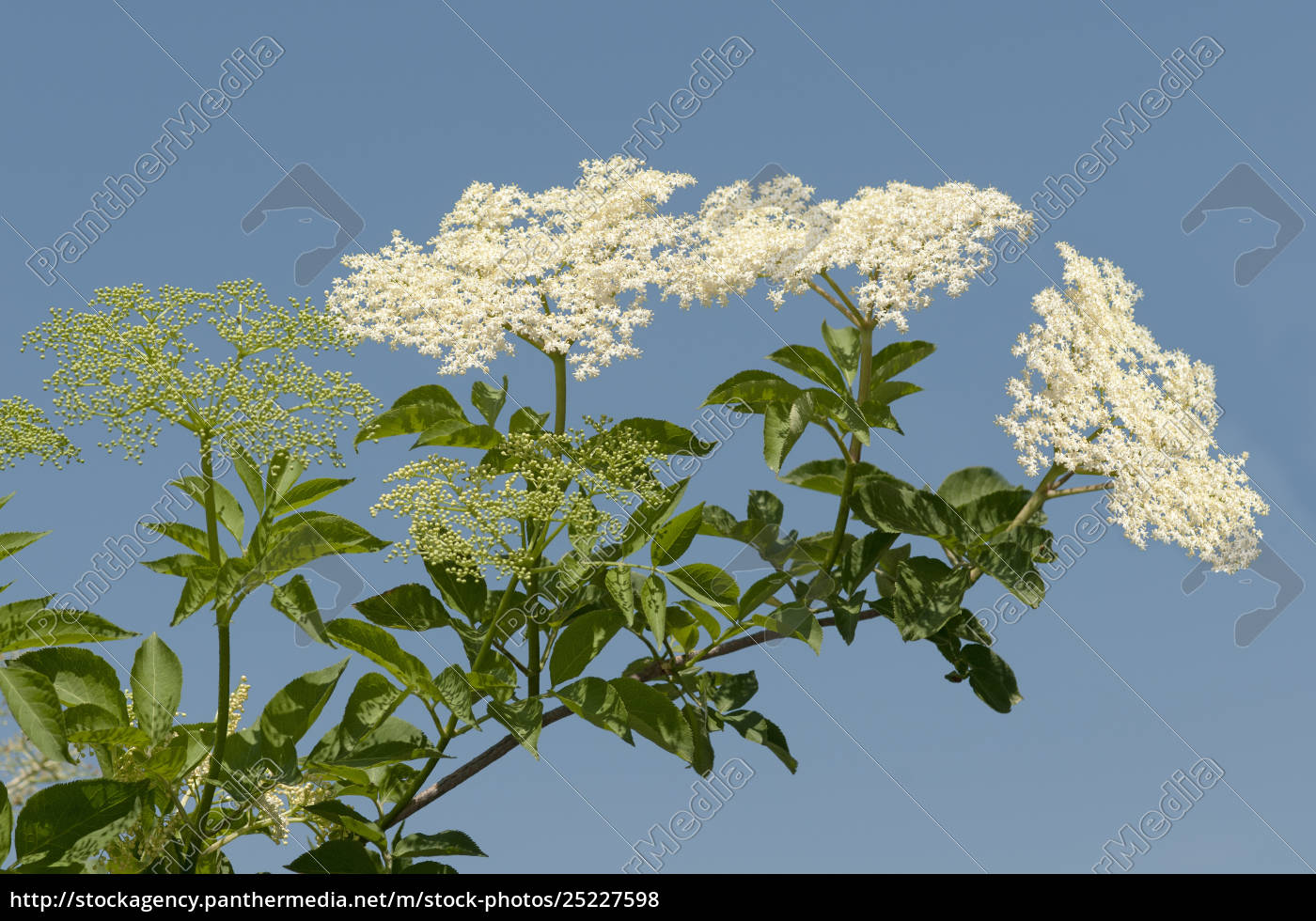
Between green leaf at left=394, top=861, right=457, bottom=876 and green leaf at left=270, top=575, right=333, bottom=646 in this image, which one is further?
green leaf at left=394, top=861, right=457, bottom=876

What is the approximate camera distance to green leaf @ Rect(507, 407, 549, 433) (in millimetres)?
3500

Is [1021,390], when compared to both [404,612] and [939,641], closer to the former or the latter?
[939,641]

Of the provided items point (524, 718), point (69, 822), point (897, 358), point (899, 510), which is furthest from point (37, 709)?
point (897, 358)

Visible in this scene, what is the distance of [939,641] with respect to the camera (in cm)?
357

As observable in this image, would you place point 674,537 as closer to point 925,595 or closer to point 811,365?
point 811,365

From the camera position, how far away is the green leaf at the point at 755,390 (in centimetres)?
342

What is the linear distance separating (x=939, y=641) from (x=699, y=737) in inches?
30.3

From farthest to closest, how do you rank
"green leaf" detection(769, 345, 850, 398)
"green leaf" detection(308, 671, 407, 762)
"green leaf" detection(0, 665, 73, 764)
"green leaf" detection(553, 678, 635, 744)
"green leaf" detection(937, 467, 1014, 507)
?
"green leaf" detection(937, 467, 1014, 507)
"green leaf" detection(769, 345, 850, 398)
"green leaf" detection(308, 671, 407, 762)
"green leaf" detection(553, 678, 635, 744)
"green leaf" detection(0, 665, 73, 764)

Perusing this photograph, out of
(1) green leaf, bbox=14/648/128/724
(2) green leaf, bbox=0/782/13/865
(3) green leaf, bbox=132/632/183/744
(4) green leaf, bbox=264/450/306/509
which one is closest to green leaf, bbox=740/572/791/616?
(4) green leaf, bbox=264/450/306/509

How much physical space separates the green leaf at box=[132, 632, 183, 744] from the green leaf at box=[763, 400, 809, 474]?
168 centimetres

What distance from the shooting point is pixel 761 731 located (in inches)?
138

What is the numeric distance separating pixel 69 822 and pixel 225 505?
2.84ft

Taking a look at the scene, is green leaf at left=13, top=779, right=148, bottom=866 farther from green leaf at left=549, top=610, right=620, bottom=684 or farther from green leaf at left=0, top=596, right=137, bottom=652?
green leaf at left=549, top=610, right=620, bottom=684
